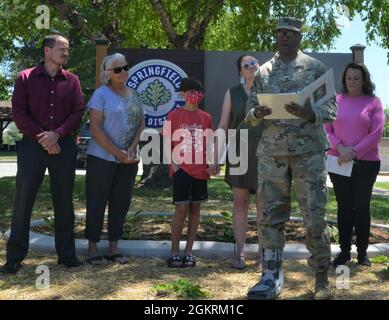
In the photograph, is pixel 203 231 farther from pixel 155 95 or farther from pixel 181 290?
pixel 181 290

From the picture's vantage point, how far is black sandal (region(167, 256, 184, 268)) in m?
5.05

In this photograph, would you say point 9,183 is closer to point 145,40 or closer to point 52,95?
point 145,40

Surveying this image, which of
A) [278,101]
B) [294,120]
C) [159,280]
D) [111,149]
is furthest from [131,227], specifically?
[278,101]

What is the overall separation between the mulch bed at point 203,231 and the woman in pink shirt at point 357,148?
0.87 meters

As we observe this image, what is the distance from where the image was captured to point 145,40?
624 inches

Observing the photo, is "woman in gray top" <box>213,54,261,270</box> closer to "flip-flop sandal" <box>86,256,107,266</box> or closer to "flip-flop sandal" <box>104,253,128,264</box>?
"flip-flop sandal" <box>104,253,128,264</box>

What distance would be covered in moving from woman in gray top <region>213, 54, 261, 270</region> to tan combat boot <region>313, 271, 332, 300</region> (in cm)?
104

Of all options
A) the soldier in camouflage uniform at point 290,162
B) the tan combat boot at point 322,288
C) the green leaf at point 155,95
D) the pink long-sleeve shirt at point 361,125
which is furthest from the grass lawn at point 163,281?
the green leaf at point 155,95

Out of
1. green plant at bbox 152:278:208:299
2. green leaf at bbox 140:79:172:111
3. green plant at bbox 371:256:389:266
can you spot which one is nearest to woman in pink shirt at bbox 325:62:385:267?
green plant at bbox 371:256:389:266

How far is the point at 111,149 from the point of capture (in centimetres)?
500

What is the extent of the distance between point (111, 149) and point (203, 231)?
1888mm

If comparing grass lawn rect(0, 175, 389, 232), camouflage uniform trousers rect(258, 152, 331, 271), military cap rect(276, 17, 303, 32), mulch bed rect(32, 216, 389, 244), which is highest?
military cap rect(276, 17, 303, 32)

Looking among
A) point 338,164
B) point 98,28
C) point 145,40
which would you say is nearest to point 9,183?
point 98,28
